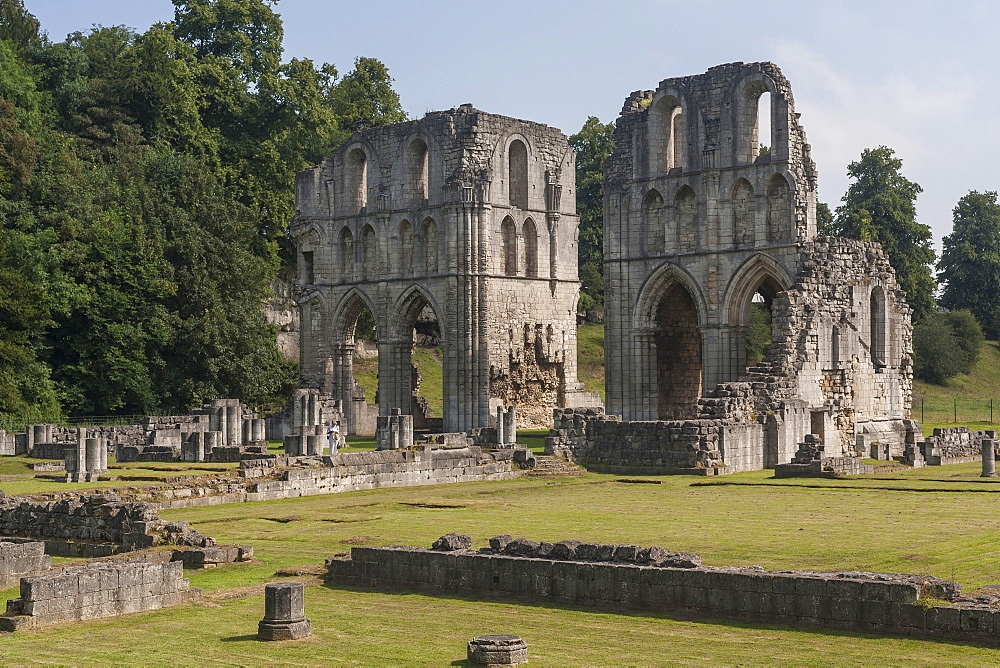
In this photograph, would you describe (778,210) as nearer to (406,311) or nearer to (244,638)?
(406,311)

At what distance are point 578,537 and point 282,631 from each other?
620cm

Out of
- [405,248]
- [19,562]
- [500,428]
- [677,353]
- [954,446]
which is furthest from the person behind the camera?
[405,248]

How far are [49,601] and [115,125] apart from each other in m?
47.1

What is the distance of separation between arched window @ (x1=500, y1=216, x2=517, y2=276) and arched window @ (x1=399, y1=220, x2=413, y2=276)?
323 centimetres

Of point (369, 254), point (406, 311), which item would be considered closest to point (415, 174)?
point (369, 254)

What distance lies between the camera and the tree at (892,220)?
6688cm

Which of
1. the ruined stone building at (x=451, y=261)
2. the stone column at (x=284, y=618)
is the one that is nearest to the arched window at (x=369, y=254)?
the ruined stone building at (x=451, y=261)

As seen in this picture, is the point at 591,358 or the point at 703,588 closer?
the point at 703,588

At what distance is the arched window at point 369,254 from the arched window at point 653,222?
12467 mm

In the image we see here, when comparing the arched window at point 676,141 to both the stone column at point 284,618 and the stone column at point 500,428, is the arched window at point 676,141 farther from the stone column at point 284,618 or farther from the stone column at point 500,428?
the stone column at point 284,618

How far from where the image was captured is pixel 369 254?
4828cm

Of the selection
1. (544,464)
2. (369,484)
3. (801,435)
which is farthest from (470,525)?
(801,435)

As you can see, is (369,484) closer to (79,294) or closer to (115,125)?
(79,294)

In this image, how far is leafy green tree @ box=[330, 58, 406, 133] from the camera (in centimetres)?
6675
